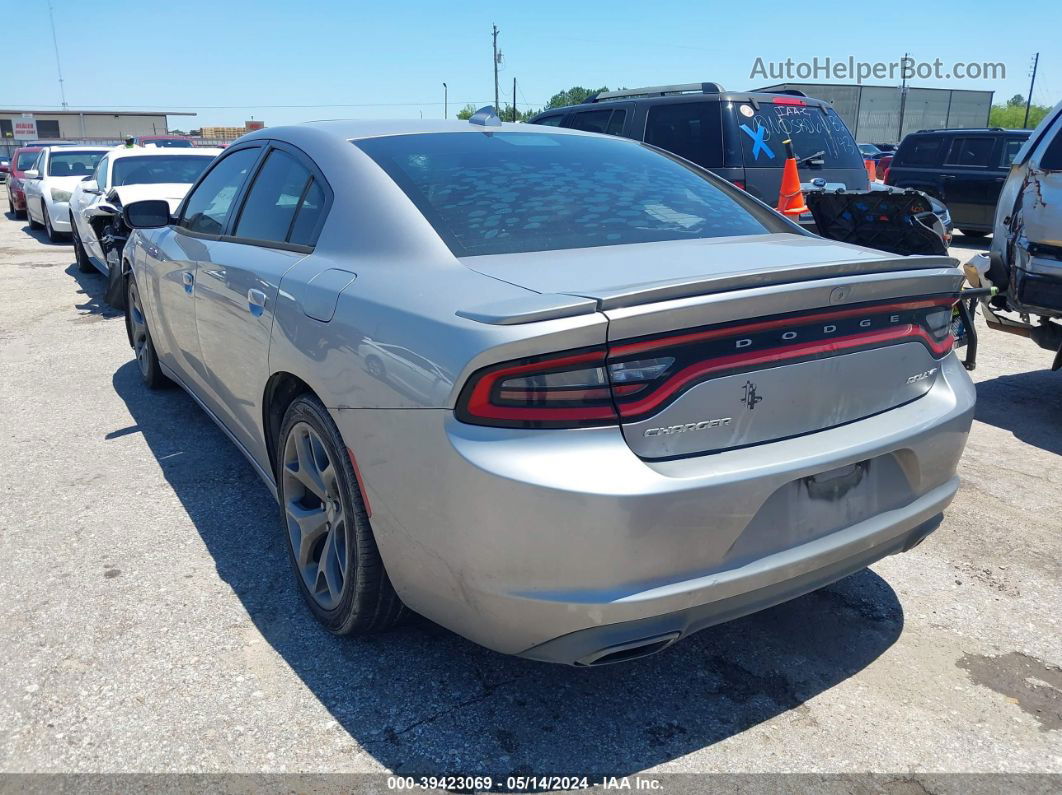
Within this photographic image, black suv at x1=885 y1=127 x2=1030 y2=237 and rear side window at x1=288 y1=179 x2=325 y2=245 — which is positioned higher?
rear side window at x1=288 y1=179 x2=325 y2=245

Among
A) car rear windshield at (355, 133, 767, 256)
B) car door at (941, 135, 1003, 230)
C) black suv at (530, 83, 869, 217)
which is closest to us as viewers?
car rear windshield at (355, 133, 767, 256)

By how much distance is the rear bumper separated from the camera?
202cm

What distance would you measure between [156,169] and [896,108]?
57208 millimetres

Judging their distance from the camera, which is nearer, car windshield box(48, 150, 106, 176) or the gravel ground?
the gravel ground

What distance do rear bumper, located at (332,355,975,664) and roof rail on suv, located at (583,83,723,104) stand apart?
6331mm

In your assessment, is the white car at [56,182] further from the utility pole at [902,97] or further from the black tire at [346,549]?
the utility pole at [902,97]

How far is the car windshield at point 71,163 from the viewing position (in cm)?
1622

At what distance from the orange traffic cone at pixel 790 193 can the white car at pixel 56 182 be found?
1222 cm

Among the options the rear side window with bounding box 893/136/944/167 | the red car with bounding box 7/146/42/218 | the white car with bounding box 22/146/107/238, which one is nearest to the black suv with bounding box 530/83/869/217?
the rear side window with bounding box 893/136/944/167

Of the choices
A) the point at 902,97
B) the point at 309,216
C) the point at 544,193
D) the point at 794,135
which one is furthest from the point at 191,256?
the point at 902,97

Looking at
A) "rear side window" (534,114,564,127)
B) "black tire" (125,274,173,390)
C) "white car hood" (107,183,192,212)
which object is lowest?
"black tire" (125,274,173,390)

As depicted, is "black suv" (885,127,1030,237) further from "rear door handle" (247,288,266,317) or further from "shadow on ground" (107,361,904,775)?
"rear door handle" (247,288,266,317)

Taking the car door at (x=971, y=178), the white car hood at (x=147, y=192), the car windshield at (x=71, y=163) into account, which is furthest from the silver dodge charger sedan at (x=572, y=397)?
the car windshield at (x=71, y=163)

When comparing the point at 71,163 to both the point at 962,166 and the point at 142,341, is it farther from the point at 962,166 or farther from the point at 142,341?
the point at 962,166
